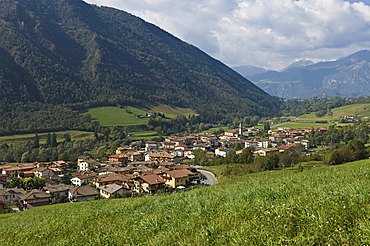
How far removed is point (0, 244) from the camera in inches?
386

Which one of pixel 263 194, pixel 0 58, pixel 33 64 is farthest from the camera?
pixel 33 64

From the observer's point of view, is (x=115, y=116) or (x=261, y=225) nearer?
(x=261, y=225)

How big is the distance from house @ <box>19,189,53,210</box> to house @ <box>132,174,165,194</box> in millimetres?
14719

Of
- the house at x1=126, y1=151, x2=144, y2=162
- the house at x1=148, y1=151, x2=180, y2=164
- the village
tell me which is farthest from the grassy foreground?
the house at x1=126, y1=151, x2=144, y2=162

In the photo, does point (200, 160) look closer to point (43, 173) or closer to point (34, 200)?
point (43, 173)

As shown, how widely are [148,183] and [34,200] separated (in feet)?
59.8

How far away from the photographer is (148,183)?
2003 inches

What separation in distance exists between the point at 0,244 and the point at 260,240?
9.43m

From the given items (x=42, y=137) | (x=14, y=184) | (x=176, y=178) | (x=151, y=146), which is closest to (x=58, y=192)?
(x=14, y=184)

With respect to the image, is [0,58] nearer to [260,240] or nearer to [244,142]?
[244,142]

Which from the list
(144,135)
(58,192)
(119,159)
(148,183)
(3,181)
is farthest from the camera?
(144,135)

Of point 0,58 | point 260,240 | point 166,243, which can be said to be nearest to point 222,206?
point 166,243

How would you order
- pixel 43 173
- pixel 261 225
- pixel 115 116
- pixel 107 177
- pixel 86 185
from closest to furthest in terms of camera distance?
pixel 261 225, pixel 86 185, pixel 107 177, pixel 43 173, pixel 115 116

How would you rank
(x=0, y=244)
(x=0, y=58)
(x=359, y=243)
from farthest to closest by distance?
(x=0, y=58) → (x=0, y=244) → (x=359, y=243)
